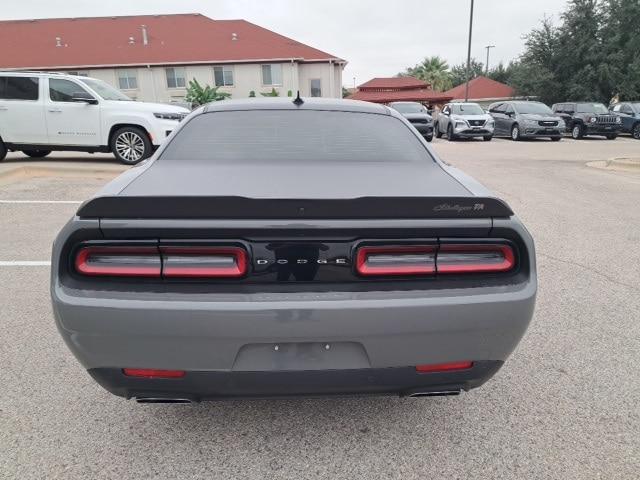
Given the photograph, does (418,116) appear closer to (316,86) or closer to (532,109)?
(532,109)

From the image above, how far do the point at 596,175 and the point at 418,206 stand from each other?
10644mm

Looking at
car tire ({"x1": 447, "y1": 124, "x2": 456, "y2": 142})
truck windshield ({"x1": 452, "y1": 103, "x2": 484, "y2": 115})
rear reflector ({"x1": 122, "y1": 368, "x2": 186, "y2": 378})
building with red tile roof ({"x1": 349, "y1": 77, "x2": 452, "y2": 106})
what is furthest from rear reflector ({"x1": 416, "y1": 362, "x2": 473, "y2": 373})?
building with red tile roof ({"x1": 349, "y1": 77, "x2": 452, "y2": 106})

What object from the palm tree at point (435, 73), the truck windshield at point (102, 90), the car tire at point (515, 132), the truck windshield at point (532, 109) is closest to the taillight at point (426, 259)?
the truck windshield at point (102, 90)

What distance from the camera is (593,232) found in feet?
19.0

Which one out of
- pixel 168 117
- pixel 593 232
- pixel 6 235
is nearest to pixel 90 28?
pixel 168 117

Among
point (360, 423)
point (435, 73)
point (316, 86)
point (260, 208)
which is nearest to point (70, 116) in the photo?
point (260, 208)

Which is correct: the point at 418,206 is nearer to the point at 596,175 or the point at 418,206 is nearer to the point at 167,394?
the point at 167,394

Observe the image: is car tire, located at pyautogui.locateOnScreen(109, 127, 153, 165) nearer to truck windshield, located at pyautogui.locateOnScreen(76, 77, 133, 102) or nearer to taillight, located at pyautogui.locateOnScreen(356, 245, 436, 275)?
truck windshield, located at pyautogui.locateOnScreen(76, 77, 133, 102)

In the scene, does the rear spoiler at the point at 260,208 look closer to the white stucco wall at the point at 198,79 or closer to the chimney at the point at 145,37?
the white stucco wall at the point at 198,79

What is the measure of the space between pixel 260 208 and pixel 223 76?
119 feet

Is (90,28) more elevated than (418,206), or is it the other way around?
(90,28)

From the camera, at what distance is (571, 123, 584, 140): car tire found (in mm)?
20984

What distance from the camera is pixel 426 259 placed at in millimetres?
1819

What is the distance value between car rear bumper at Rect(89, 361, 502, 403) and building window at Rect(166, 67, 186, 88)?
37037 mm
